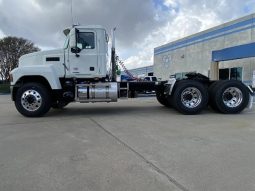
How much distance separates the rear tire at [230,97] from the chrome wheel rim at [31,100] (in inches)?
239

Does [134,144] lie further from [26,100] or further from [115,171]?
[26,100]

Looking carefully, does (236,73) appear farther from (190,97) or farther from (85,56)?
(85,56)

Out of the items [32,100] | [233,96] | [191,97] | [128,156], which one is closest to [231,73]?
[233,96]

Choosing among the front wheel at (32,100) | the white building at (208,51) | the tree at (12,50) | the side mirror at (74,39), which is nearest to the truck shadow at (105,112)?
the front wheel at (32,100)

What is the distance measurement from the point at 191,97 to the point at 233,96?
1.62 metres

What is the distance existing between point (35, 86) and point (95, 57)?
7.37 feet

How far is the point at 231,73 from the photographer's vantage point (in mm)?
27156

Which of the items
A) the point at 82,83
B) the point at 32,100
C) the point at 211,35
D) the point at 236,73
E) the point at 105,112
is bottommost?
the point at 105,112

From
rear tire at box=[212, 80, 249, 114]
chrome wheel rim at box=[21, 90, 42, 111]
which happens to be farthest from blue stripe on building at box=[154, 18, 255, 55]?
chrome wheel rim at box=[21, 90, 42, 111]

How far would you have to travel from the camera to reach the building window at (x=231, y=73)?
85.6ft

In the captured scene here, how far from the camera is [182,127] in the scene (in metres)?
8.14

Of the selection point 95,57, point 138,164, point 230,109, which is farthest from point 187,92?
point 138,164

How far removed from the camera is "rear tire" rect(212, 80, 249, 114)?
11.0m

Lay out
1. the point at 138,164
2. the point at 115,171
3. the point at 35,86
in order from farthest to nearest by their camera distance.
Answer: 1. the point at 35,86
2. the point at 138,164
3. the point at 115,171
